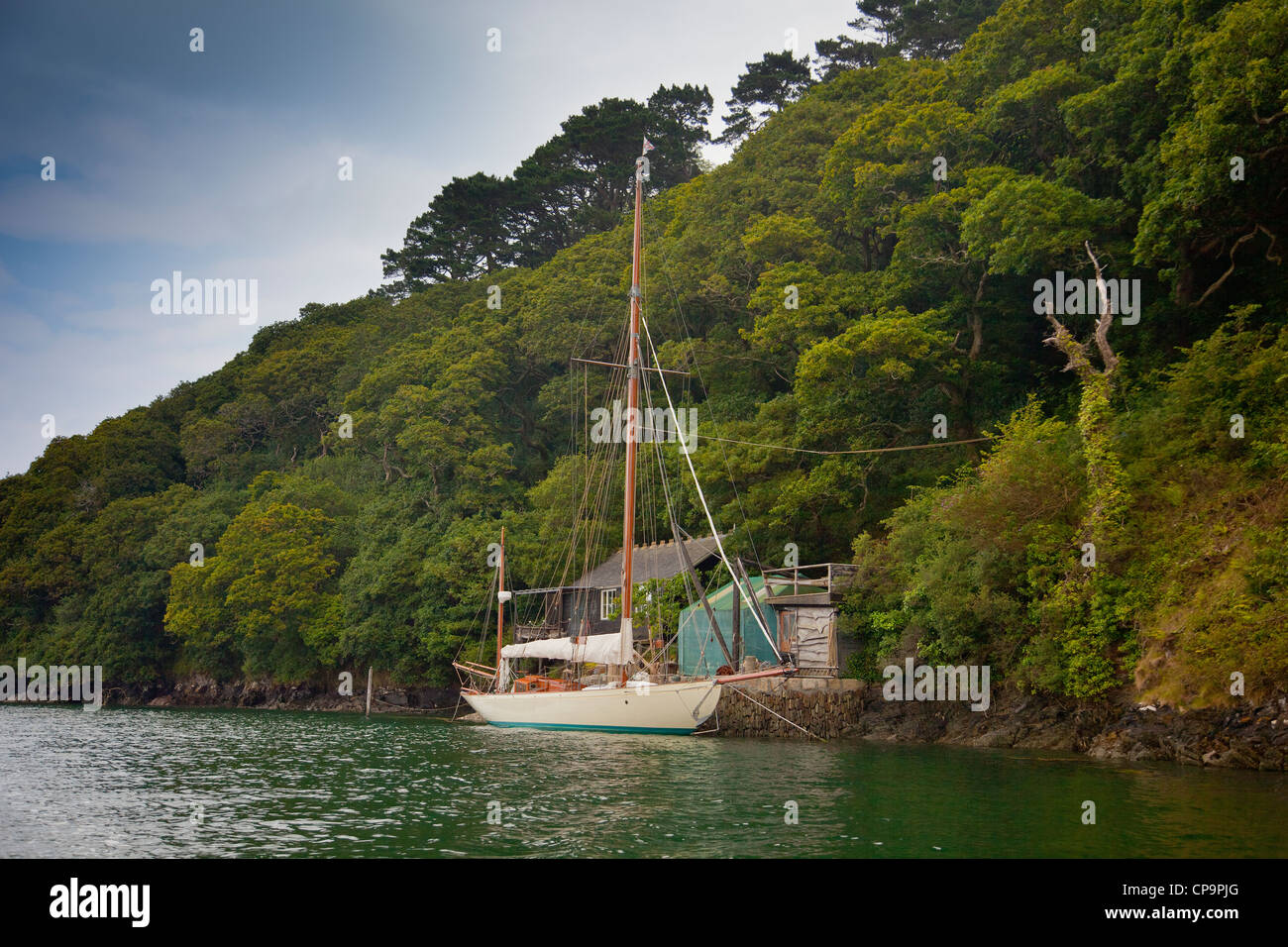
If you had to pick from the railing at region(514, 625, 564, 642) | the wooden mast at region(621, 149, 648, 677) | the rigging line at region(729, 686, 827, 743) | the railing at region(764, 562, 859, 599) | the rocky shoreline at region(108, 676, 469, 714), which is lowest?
the rocky shoreline at region(108, 676, 469, 714)

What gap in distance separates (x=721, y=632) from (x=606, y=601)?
14.1 m

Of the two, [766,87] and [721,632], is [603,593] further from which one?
[766,87]

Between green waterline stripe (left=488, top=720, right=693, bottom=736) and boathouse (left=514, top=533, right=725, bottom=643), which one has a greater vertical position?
boathouse (left=514, top=533, right=725, bottom=643)

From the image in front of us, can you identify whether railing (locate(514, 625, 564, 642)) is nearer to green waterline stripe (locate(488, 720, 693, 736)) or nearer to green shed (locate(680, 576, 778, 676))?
green waterline stripe (locate(488, 720, 693, 736))

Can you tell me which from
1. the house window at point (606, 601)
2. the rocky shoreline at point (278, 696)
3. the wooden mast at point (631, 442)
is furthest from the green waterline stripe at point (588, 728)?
the rocky shoreline at point (278, 696)

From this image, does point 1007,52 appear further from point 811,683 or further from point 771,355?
point 811,683

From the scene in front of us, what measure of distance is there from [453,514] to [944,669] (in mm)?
36035

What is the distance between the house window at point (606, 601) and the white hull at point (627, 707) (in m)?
10.7

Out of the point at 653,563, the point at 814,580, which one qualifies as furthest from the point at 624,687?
the point at 653,563

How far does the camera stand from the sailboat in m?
33.2

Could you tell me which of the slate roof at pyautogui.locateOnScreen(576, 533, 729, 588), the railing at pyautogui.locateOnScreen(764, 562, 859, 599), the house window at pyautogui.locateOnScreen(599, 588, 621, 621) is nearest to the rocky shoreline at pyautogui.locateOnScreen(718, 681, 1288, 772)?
the railing at pyautogui.locateOnScreen(764, 562, 859, 599)

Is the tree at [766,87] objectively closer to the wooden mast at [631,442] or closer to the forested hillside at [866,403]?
the forested hillside at [866,403]

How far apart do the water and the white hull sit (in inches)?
101

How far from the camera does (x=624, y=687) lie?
33.9 meters
